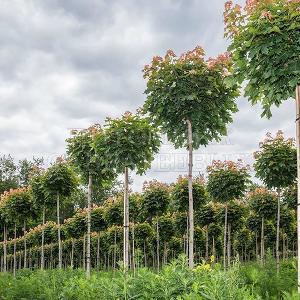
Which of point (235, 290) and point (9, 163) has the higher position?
point (9, 163)

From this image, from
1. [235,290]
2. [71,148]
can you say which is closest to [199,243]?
[71,148]

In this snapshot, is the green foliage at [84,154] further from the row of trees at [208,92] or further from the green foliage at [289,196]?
the green foliage at [289,196]

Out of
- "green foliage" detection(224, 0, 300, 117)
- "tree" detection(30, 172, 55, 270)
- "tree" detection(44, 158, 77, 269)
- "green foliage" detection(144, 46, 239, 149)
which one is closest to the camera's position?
"green foliage" detection(224, 0, 300, 117)

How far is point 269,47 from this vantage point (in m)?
6.02

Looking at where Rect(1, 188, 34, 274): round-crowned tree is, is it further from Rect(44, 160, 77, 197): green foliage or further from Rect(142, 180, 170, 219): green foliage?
Rect(142, 180, 170, 219): green foliage

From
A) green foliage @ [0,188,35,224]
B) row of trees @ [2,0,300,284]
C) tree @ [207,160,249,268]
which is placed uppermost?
row of trees @ [2,0,300,284]

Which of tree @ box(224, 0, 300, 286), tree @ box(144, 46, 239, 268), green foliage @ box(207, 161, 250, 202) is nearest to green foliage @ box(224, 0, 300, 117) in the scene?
tree @ box(224, 0, 300, 286)

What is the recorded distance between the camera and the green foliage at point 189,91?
9.67 m

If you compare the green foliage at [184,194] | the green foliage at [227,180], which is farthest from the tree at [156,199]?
the green foliage at [227,180]

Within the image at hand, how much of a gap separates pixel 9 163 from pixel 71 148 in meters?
61.8

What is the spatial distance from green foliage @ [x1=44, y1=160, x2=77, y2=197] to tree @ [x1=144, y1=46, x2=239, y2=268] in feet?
28.1

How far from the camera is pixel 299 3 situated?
229 inches

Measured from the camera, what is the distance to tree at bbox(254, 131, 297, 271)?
1334cm

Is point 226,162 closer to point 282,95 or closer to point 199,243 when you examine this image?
point 282,95
